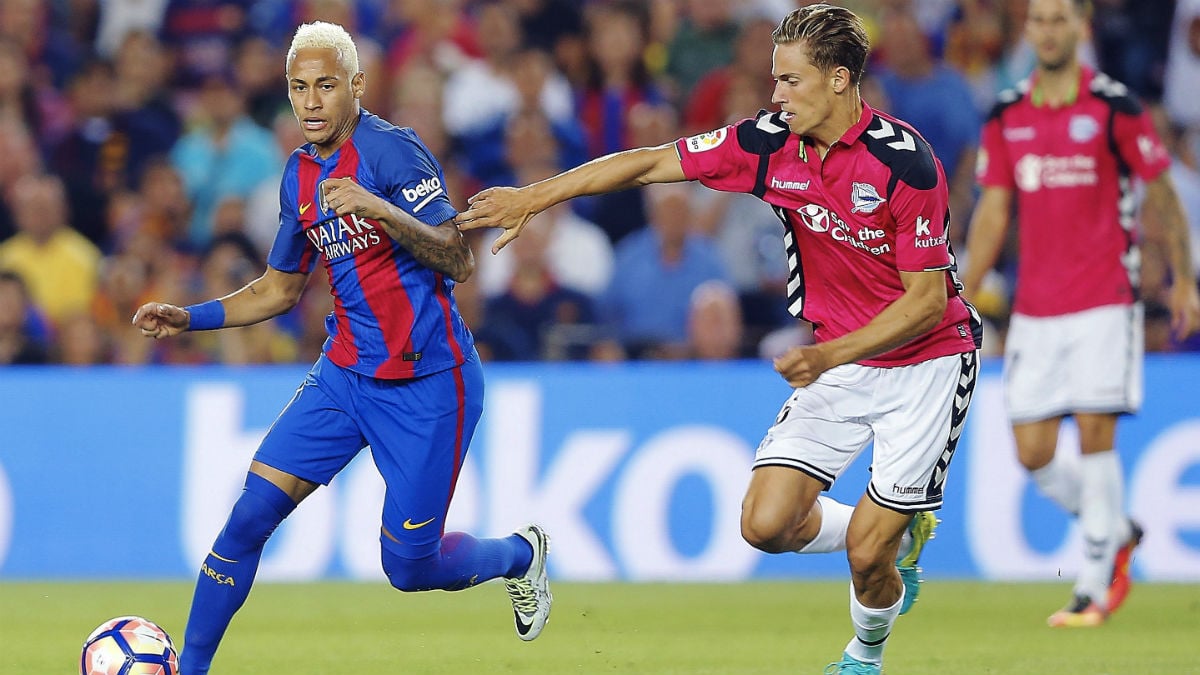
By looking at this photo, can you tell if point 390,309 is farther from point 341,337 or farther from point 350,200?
point 350,200

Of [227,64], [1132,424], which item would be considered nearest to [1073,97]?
[1132,424]


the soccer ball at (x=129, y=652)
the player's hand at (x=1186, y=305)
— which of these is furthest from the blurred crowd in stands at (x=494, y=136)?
the soccer ball at (x=129, y=652)

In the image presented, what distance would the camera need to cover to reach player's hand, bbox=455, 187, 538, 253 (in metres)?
6.10

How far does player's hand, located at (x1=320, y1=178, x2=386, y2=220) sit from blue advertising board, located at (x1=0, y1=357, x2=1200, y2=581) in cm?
505

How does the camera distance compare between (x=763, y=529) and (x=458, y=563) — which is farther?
(x=458, y=563)

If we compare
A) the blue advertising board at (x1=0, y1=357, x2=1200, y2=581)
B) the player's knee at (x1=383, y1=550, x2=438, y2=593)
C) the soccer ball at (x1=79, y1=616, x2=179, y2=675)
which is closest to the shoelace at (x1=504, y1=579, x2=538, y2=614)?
the player's knee at (x1=383, y1=550, x2=438, y2=593)

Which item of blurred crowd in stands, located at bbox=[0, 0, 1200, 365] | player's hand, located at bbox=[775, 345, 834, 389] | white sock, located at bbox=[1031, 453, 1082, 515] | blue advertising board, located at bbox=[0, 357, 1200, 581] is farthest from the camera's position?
blurred crowd in stands, located at bbox=[0, 0, 1200, 365]

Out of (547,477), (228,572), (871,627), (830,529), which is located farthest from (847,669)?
(547,477)

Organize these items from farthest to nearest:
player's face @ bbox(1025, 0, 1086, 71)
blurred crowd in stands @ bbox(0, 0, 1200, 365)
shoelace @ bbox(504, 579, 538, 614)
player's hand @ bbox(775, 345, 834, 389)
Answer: blurred crowd in stands @ bbox(0, 0, 1200, 365)
player's face @ bbox(1025, 0, 1086, 71)
shoelace @ bbox(504, 579, 538, 614)
player's hand @ bbox(775, 345, 834, 389)

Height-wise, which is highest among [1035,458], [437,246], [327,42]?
[327,42]

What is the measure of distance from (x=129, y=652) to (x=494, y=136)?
7955mm

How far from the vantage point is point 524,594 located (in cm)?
744

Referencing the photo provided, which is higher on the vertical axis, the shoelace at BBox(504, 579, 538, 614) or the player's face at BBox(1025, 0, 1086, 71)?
the player's face at BBox(1025, 0, 1086, 71)

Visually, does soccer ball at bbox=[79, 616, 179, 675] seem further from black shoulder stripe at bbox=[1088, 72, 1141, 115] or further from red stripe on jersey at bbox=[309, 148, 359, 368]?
black shoulder stripe at bbox=[1088, 72, 1141, 115]
